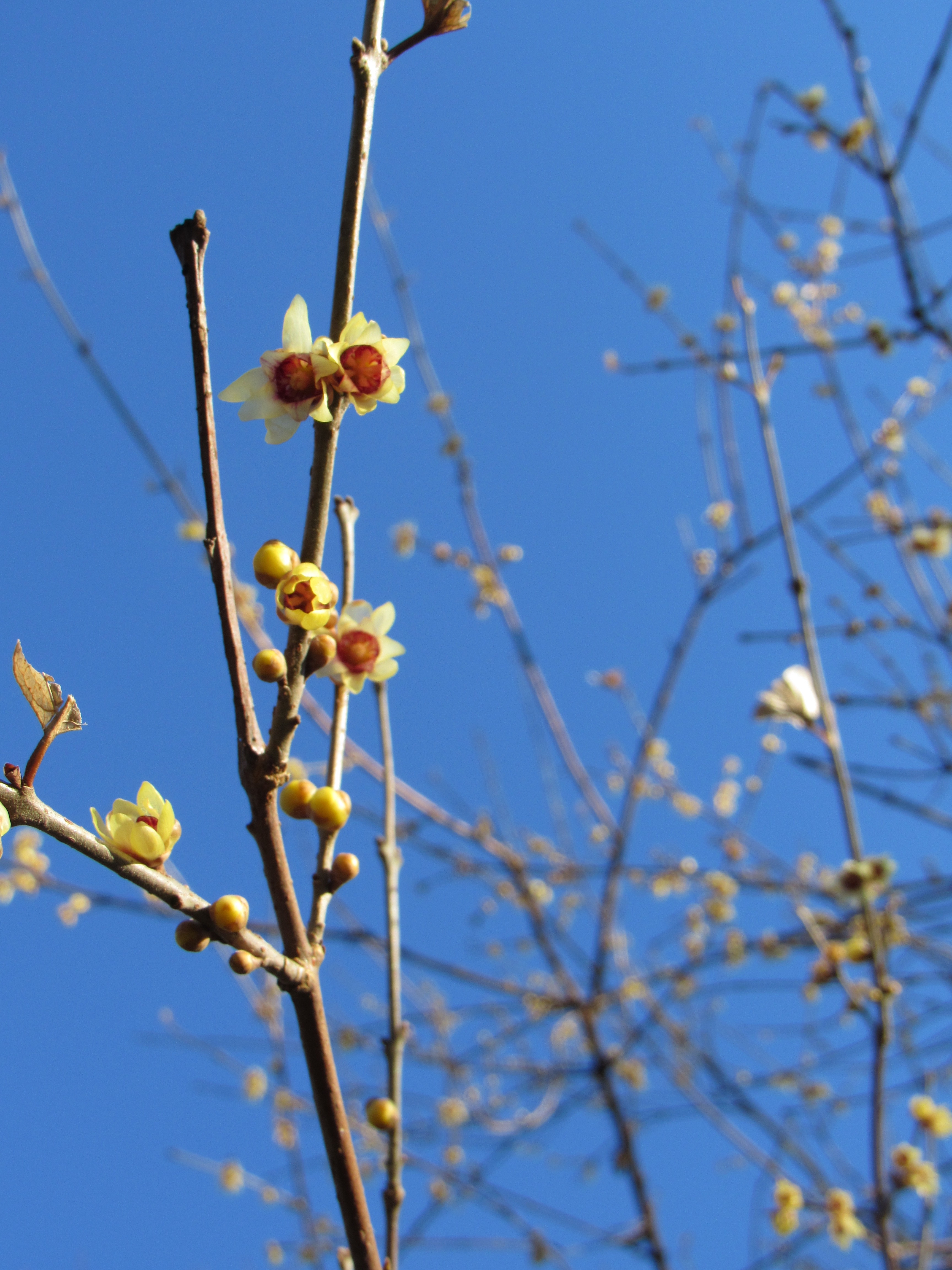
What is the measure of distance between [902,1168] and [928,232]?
2.95 metres

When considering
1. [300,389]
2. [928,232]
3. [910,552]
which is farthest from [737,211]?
[300,389]

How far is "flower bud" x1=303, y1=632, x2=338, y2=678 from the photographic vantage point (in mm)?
908

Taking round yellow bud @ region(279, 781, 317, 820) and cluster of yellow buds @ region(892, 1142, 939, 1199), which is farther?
cluster of yellow buds @ region(892, 1142, 939, 1199)

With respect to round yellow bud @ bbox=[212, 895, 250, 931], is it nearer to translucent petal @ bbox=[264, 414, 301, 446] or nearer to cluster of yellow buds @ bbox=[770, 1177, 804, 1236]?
translucent petal @ bbox=[264, 414, 301, 446]

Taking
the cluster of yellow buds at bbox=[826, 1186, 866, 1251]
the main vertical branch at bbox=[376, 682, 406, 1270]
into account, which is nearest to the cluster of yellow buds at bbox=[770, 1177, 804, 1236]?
the cluster of yellow buds at bbox=[826, 1186, 866, 1251]

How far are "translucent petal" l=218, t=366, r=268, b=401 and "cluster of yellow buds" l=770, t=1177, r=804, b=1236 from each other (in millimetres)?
2495

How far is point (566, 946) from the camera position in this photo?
11.8 ft

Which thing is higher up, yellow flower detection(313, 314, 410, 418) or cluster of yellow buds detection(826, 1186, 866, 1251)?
yellow flower detection(313, 314, 410, 418)

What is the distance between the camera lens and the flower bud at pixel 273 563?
87 centimetres

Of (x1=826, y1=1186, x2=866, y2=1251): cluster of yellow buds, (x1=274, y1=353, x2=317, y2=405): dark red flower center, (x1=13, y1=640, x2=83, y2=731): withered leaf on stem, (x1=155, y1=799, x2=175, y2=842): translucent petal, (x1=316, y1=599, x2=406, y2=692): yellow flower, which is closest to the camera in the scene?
(x1=13, y1=640, x2=83, y2=731): withered leaf on stem

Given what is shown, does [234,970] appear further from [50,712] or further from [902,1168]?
[902,1168]

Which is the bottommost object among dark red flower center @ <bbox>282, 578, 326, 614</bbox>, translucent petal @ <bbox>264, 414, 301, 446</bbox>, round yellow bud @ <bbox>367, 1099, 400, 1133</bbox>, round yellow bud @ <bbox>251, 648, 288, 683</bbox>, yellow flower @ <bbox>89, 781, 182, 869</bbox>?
round yellow bud @ <bbox>367, 1099, 400, 1133</bbox>

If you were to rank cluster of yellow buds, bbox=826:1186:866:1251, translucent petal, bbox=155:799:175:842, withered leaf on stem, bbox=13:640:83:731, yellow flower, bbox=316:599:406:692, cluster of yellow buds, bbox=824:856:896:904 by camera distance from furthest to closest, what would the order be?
cluster of yellow buds, bbox=826:1186:866:1251 < cluster of yellow buds, bbox=824:856:896:904 < yellow flower, bbox=316:599:406:692 < translucent petal, bbox=155:799:175:842 < withered leaf on stem, bbox=13:640:83:731

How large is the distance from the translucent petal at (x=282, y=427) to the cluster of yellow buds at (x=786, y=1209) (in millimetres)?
2445
